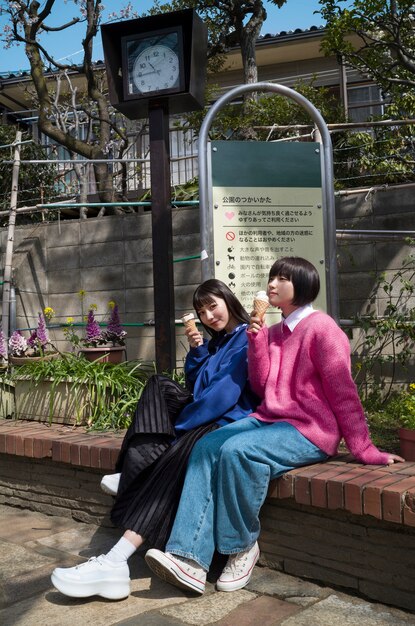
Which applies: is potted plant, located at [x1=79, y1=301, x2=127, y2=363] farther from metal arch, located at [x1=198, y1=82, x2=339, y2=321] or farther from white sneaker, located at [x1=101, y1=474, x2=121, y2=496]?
white sneaker, located at [x1=101, y1=474, x2=121, y2=496]

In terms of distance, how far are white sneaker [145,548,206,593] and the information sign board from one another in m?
1.65

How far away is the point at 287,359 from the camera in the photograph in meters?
2.94

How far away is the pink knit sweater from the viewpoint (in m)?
2.78

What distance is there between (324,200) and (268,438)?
1747 millimetres

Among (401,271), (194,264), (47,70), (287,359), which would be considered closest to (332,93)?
(47,70)

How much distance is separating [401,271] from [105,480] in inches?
125

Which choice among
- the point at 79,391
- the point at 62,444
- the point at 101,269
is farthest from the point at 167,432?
the point at 101,269

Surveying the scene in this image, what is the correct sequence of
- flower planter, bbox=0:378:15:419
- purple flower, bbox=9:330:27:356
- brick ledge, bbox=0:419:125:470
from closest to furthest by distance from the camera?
brick ledge, bbox=0:419:125:470 → flower planter, bbox=0:378:15:419 → purple flower, bbox=9:330:27:356

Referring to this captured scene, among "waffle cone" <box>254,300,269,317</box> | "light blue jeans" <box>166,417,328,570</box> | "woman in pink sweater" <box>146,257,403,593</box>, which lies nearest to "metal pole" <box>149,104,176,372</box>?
"woman in pink sweater" <box>146,257,403,593</box>

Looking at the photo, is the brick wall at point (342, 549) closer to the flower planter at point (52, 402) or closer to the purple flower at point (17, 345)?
the flower planter at point (52, 402)

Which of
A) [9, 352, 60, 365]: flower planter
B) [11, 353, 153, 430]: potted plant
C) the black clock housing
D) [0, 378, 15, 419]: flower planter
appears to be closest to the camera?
[11, 353, 153, 430]: potted plant

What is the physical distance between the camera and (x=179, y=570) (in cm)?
262

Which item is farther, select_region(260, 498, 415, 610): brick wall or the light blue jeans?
the light blue jeans

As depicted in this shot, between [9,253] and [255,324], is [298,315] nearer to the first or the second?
[255,324]
